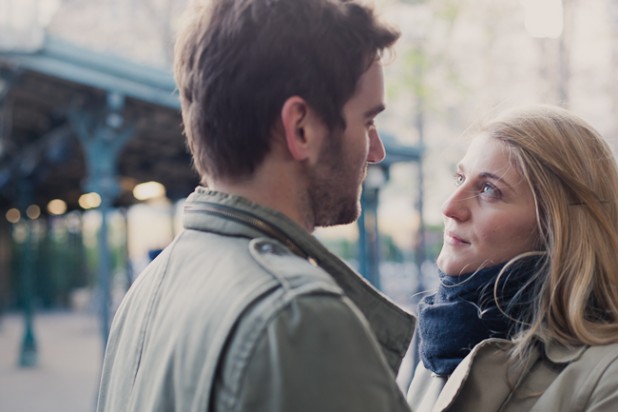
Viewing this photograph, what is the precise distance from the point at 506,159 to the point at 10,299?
25.5m

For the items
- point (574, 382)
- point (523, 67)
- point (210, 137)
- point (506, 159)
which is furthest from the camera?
point (523, 67)

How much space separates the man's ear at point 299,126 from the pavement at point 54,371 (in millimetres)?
8907

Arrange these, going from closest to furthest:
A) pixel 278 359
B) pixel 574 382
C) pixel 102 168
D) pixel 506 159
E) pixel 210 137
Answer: pixel 278 359
pixel 210 137
pixel 574 382
pixel 506 159
pixel 102 168

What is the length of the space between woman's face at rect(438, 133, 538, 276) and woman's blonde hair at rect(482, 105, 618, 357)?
3cm

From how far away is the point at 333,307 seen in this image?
1.27 metres

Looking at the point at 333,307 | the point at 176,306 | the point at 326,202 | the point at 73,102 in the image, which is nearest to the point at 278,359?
the point at 333,307

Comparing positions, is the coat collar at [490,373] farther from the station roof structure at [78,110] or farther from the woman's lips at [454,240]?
the station roof structure at [78,110]

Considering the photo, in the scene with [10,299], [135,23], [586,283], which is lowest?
[10,299]

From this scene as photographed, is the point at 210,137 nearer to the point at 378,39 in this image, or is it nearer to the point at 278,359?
the point at 378,39

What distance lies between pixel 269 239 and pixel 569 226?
3.36 feet

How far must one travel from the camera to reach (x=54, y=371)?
12742mm

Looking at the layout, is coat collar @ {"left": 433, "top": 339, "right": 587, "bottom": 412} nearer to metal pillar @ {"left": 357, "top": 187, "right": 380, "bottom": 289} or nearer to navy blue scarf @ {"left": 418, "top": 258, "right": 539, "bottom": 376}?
navy blue scarf @ {"left": 418, "top": 258, "right": 539, "bottom": 376}

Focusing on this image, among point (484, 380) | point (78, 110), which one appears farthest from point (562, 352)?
point (78, 110)

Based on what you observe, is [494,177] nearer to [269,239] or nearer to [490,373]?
[490,373]
